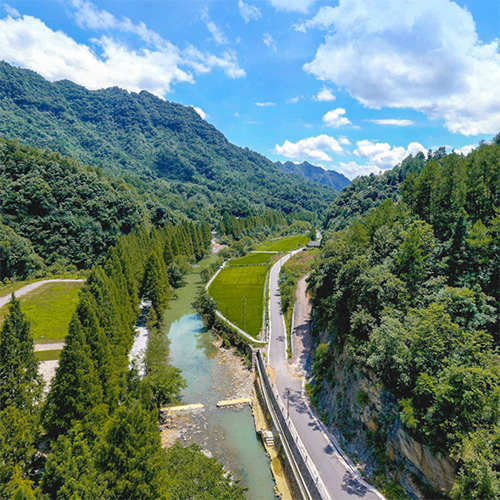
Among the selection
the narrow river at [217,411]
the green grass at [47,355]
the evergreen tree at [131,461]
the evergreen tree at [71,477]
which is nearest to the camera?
the evergreen tree at [71,477]

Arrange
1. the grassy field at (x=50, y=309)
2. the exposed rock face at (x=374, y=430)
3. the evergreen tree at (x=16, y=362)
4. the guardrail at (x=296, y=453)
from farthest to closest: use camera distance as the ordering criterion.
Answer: the grassy field at (x=50, y=309)
the guardrail at (x=296, y=453)
the evergreen tree at (x=16, y=362)
the exposed rock face at (x=374, y=430)

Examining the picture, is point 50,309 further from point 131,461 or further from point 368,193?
point 368,193

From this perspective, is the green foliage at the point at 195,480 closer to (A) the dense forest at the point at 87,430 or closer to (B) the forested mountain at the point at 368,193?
(A) the dense forest at the point at 87,430

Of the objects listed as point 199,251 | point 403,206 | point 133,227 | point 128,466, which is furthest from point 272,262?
point 128,466

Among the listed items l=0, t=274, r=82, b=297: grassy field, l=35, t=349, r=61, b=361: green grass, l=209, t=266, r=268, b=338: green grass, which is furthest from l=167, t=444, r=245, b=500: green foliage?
l=0, t=274, r=82, b=297: grassy field

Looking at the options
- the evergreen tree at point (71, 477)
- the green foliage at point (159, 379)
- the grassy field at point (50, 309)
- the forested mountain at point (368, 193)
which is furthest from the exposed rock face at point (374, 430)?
the forested mountain at point (368, 193)
